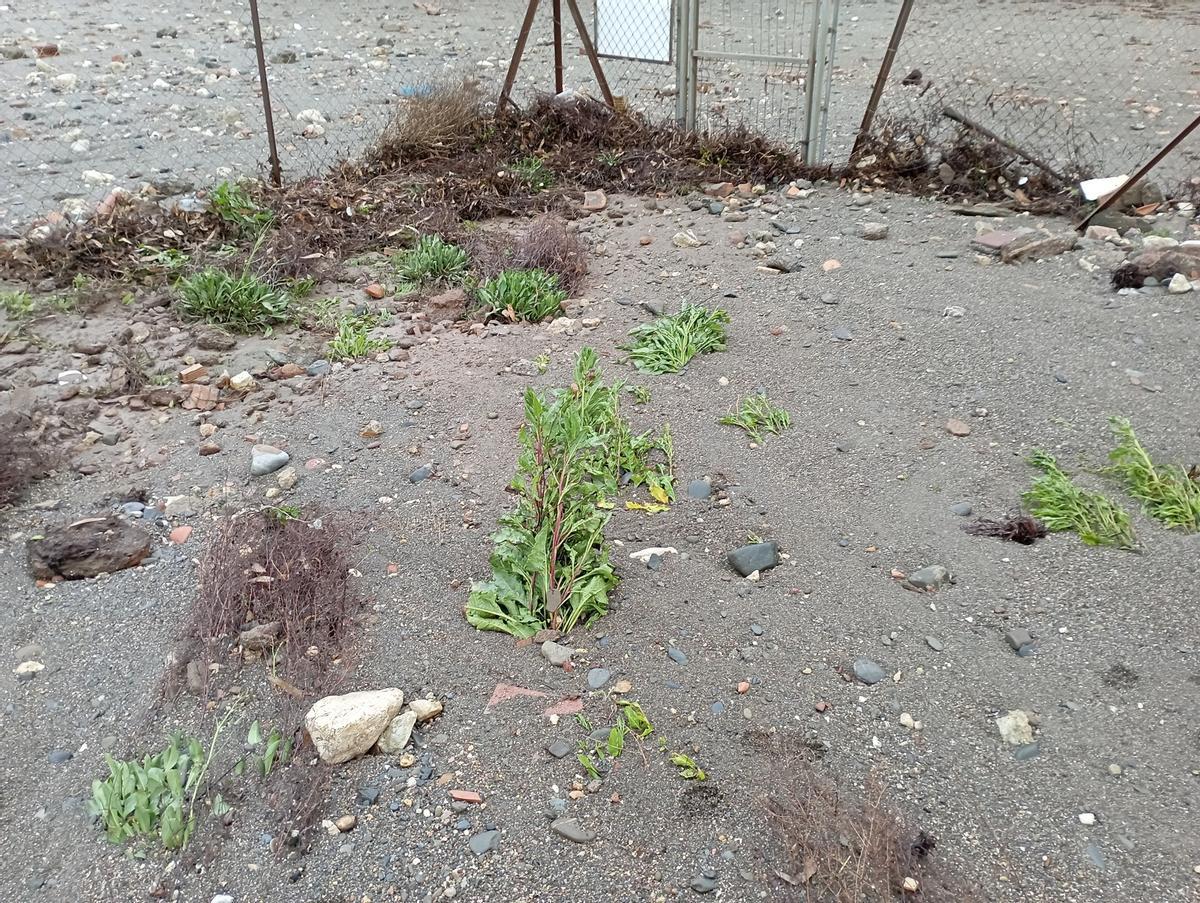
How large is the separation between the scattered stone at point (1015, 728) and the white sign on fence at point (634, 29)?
5787 mm

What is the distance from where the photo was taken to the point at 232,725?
2.45 metres

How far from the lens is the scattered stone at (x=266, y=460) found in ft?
11.8

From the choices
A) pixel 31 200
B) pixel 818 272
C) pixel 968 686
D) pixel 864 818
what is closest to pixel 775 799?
pixel 864 818

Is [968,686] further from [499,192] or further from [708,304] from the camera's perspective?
[499,192]

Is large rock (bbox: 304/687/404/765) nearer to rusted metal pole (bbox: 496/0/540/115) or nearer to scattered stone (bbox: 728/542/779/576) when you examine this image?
scattered stone (bbox: 728/542/779/576)

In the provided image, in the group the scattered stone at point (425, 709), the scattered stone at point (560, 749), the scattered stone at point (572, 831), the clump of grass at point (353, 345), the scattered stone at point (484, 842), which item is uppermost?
the clump of grass at point (353, 345)

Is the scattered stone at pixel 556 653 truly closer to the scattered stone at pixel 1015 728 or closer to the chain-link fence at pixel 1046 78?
the scattered stone at pixel 1015 728

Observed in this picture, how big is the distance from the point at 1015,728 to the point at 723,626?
821 millimetres

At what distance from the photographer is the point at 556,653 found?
8.68 feet

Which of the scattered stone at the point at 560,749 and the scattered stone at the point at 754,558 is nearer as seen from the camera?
the scattered stone at the point at 560,749

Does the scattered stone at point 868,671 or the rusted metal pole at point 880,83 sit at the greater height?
the rusted metal pole at point 880,83

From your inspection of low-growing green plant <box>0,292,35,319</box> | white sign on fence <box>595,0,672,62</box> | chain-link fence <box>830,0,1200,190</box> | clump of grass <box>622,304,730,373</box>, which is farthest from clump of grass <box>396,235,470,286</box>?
chain-link fence <box>830,0,1200,190</box>

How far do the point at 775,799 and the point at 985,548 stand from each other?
1.26 metres

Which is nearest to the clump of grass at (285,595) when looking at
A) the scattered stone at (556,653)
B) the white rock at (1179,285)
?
the scattered stone at (556,653)
